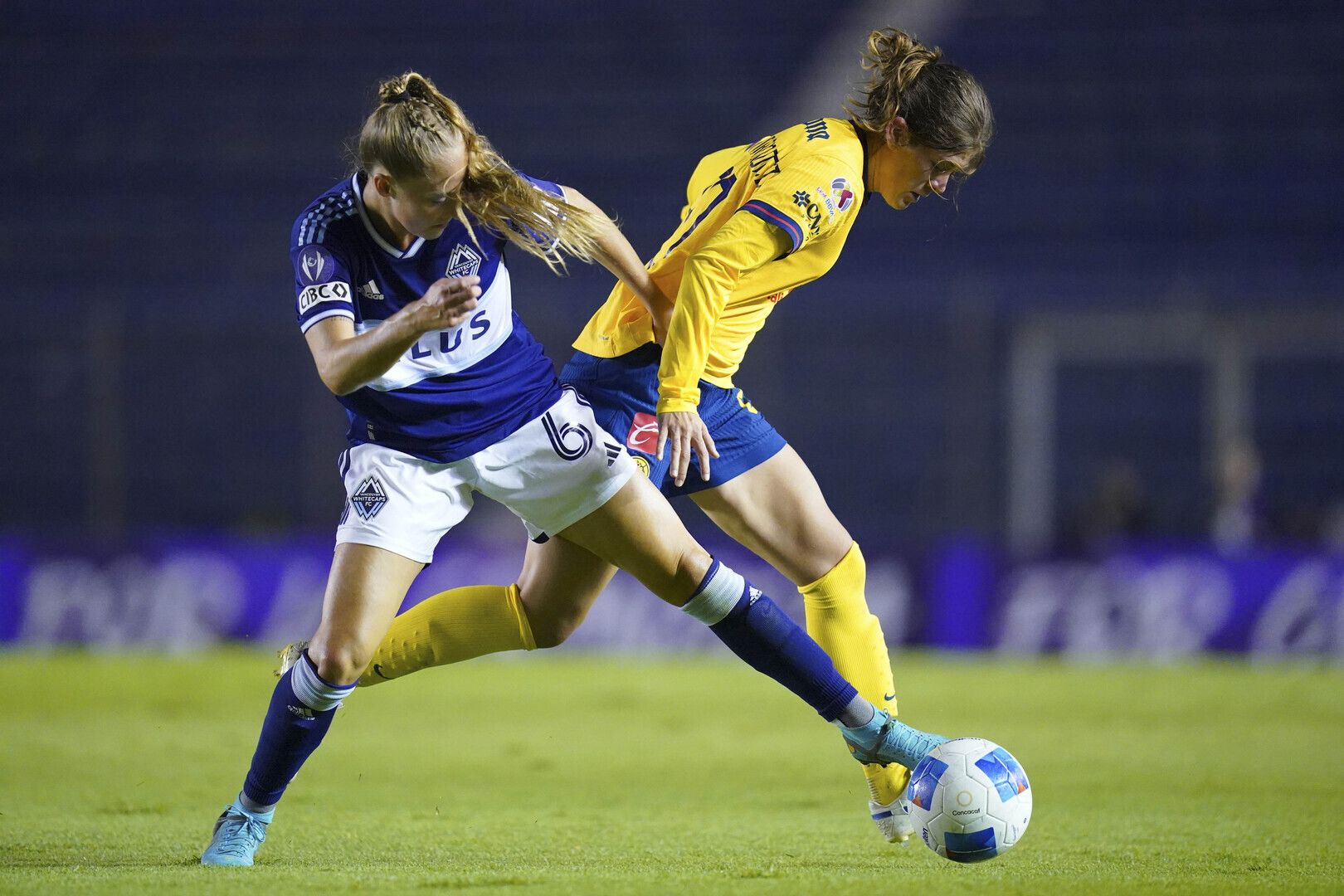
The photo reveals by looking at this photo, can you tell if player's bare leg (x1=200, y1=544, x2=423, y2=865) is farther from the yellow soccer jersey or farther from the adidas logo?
the yellow soccer jersey

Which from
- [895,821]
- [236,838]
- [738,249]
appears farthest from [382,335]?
[895,821]

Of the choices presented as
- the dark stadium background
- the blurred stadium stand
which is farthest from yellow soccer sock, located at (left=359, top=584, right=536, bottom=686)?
the blurred stadium stand

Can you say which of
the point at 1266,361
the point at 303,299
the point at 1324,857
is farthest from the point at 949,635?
the point at 303,299

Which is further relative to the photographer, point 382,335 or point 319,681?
point 319,681

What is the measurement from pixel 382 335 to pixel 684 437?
835 mm

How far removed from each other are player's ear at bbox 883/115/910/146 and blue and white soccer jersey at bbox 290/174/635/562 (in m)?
0.91

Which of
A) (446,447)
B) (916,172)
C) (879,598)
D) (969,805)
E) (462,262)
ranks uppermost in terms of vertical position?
(916,172)

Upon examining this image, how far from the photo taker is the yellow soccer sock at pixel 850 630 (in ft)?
14.2

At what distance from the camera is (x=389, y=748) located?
21.2ft

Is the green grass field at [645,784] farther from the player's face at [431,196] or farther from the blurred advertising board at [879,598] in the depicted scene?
the player's face at [431,196]

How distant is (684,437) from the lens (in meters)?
3.82

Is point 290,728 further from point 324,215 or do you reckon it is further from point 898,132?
point 898,132

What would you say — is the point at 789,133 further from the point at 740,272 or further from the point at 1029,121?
the point at 1029,121

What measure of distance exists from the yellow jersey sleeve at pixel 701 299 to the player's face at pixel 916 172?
47cm
